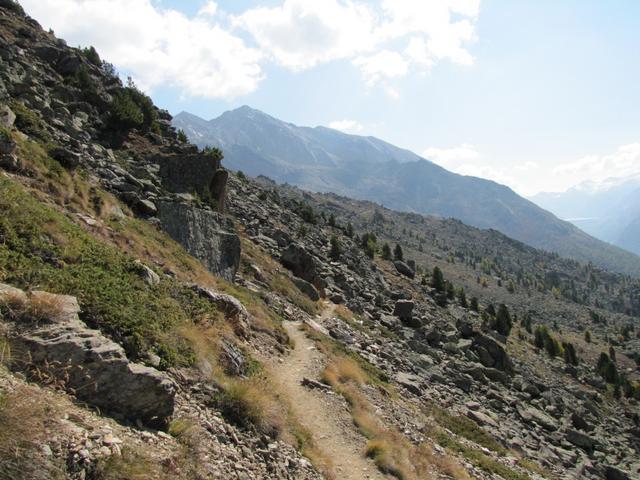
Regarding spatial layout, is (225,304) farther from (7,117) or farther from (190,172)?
(190,172)

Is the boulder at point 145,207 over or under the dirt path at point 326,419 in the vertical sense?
over

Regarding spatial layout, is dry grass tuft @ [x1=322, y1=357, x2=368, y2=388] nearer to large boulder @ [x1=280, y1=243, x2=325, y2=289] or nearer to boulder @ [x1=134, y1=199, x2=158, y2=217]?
boulder @ [x1=134, y1=199, x2=158, y2=217]

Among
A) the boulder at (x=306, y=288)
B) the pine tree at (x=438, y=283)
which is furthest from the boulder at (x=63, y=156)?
the pine tree at (x=438, y=283)

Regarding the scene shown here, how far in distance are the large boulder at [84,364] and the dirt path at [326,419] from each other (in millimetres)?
6283

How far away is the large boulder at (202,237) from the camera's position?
87.2 feet

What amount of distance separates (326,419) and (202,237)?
16001mm

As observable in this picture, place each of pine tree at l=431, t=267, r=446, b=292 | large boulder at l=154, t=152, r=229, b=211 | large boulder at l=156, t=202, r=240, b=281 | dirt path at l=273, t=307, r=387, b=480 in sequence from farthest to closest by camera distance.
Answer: pine tree at l=431, t=267, r=446, b=292 → large boulder at l=154, t=152, r=229, b=211 → large boulder at l=156, t=202, r=240, b=281 → dirt path at l=273, t=307, r=387, b=480

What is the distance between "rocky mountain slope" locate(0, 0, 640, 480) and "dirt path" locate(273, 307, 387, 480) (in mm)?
77

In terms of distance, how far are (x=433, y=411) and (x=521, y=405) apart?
17.7 m

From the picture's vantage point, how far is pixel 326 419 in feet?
50.2

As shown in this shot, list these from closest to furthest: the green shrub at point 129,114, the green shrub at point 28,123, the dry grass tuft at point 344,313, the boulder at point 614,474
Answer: the green shrub at point 28,123 < the boulder at point 614,474 < the dry grass tuft at point 344,313 < the green shrub at point 129,114

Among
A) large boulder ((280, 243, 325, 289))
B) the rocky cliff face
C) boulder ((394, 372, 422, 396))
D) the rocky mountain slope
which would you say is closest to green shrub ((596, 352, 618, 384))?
the rocky mountain slope

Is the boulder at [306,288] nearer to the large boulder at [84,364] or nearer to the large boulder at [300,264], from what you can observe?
the large boulder at [300,264]

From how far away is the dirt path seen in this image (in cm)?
1314
